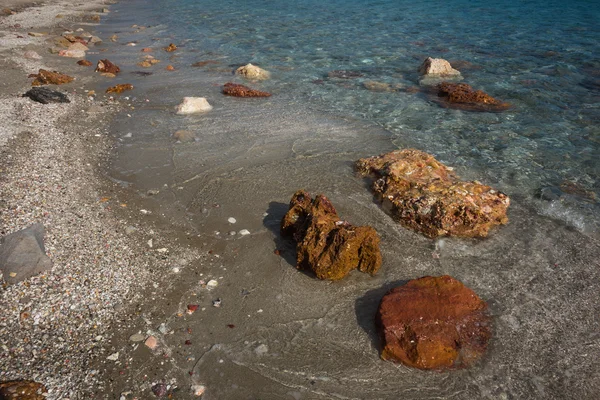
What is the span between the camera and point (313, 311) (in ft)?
17.0

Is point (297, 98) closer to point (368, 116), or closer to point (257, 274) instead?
point (368, 116)

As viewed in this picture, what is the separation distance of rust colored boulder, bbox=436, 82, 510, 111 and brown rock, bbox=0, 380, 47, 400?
450 inches

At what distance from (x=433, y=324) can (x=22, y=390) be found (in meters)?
4.36

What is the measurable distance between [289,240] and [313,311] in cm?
151

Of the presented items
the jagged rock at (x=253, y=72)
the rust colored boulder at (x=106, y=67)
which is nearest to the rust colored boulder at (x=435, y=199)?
the jagged rock at (x=253, y=72)

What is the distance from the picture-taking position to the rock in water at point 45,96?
11039mm

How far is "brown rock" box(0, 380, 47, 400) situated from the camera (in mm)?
3834

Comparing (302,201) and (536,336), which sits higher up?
(302,201)

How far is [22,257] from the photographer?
5.38 metres

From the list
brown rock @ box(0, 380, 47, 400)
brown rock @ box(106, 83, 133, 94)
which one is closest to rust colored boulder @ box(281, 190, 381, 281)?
brown rock @ box(0, 380, 47, 400)

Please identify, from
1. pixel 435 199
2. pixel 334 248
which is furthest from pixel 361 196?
pixel 334 248

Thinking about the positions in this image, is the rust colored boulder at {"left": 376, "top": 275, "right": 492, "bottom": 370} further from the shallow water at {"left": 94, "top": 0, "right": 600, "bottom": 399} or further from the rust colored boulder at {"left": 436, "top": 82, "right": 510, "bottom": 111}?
the rust colored boulder at {"left": 436, "top": 82, "right": 510, "bottom": 111}

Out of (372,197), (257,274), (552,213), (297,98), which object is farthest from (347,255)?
(297,98)

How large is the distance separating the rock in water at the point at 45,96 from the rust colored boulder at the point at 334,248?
9.07m
